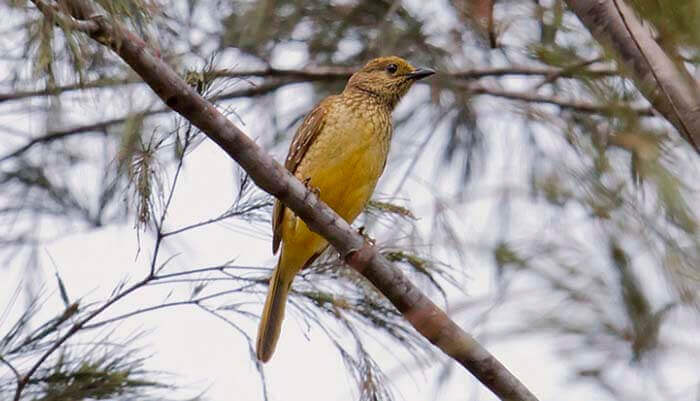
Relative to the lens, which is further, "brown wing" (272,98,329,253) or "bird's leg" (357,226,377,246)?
"brown wing" (272,98,329,253)

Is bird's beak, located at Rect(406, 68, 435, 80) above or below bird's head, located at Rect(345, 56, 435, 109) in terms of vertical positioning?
below

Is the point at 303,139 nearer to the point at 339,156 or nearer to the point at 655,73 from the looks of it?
the point at 339,156

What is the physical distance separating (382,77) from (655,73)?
2971 millimetres

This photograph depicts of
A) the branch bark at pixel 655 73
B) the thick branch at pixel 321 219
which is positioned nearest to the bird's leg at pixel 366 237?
the thick branch at pixel 321 219

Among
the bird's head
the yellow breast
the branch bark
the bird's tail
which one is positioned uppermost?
the bird's head

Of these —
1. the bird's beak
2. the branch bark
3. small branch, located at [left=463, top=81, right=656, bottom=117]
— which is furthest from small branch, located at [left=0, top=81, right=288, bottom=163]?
the branch bark

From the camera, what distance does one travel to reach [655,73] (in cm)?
198

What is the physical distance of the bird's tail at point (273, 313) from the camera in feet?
12.4

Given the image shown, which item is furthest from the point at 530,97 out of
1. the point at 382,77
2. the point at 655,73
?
the point at 655,73

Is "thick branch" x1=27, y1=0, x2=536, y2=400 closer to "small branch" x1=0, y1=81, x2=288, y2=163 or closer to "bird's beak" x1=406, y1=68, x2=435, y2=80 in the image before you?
"small branch" x1=0, y1=81, x2=288, y2=163

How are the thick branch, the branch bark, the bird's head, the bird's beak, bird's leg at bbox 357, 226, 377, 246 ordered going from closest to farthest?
the branch bark, the thick branch, bird's leg at bbox 357, 226, 377, 246, the bird's beak, the bird's head

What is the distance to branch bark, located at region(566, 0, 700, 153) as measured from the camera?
6.25 feet

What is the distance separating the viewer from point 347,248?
3451 mm

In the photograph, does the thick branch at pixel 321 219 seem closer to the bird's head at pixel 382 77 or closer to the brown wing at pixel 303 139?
the brown wing at pixel 303 139
